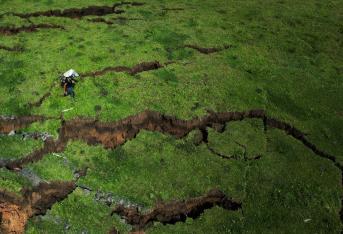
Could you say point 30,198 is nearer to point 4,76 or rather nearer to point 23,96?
point 23,96

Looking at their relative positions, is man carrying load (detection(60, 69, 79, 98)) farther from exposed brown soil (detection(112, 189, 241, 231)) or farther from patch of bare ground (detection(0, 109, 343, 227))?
exposed brown soil (detection(112, 189, 241, 231))

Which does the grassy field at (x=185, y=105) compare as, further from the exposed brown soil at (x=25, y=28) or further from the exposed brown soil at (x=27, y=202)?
the exposed brown soil at (x=27, y=202)

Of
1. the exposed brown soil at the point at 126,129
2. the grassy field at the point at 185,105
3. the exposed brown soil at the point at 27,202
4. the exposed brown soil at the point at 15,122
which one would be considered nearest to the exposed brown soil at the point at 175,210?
the grassy field at the point at 185,105

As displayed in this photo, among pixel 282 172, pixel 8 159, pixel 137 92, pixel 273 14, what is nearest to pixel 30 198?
pixel 8 159

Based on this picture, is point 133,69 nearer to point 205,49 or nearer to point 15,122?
point 205,49

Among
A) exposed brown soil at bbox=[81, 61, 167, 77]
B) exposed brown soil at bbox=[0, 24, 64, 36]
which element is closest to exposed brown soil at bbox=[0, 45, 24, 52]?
exposed brown soil at bbox=[0, 24, 64, 36]

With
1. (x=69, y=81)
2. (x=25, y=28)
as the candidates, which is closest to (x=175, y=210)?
(x=69, y=81)
